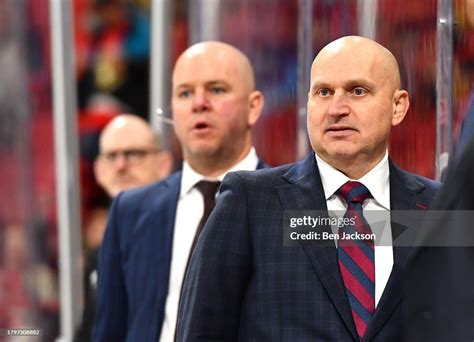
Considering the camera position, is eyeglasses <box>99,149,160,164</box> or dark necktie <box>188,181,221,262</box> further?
eyeglasses <box>99,149,160,164</box>

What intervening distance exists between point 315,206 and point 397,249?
138 mm

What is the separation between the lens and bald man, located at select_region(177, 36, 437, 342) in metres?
2.07

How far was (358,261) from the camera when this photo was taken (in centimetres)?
209

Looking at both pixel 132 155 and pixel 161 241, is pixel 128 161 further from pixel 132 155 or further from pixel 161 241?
pixel 161 241

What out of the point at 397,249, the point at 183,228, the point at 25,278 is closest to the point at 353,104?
the point at 397,249

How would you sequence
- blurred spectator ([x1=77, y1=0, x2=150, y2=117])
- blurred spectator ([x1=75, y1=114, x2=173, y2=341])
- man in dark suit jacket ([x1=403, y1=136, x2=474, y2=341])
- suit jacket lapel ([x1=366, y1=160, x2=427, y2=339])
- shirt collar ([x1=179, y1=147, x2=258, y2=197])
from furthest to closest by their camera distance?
1. blurred spectator ([x1=77, y1=0, x2=150, y2=117])
2. blurred spectator ([x1=75, y1=114, x2=173, y2=341])
3. shirt collar ([x1=179, y1=147, x2=258, y2=197])
4. suit jacket lapel ([x1=366, y1=160, x2=427, y2=339])
5. man in dark suit jacket ([x1=403, y1=136, x2=474, y2=341])

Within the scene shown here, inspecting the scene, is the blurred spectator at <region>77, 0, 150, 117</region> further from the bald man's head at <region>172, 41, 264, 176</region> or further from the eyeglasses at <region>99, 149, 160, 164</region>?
the bald man's head at <region>172, 41, 264, 176</region>

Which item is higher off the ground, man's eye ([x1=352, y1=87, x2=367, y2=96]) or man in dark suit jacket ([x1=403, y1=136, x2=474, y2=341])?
man's eye ([x1=352, y1=87, x2=367, y2=96])

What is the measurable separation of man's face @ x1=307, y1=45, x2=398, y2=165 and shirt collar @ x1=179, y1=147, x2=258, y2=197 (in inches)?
21.7

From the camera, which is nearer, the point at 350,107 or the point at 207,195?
the point at 350,107

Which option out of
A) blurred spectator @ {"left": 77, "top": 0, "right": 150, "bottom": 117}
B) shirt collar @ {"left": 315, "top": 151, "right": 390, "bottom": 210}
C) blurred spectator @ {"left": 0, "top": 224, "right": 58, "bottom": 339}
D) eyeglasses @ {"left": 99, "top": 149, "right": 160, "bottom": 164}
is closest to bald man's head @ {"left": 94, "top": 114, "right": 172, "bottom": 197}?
eyeglasses @ {"left": 99, "top": 149, "right": 160, "bottom": 164}

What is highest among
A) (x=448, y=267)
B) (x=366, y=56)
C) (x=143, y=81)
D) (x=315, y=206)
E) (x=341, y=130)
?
(x=143, y=81)

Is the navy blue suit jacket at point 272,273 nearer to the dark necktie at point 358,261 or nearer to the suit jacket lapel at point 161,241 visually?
the dark necktie at point 358,261

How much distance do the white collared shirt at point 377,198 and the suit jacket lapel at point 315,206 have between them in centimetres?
1
